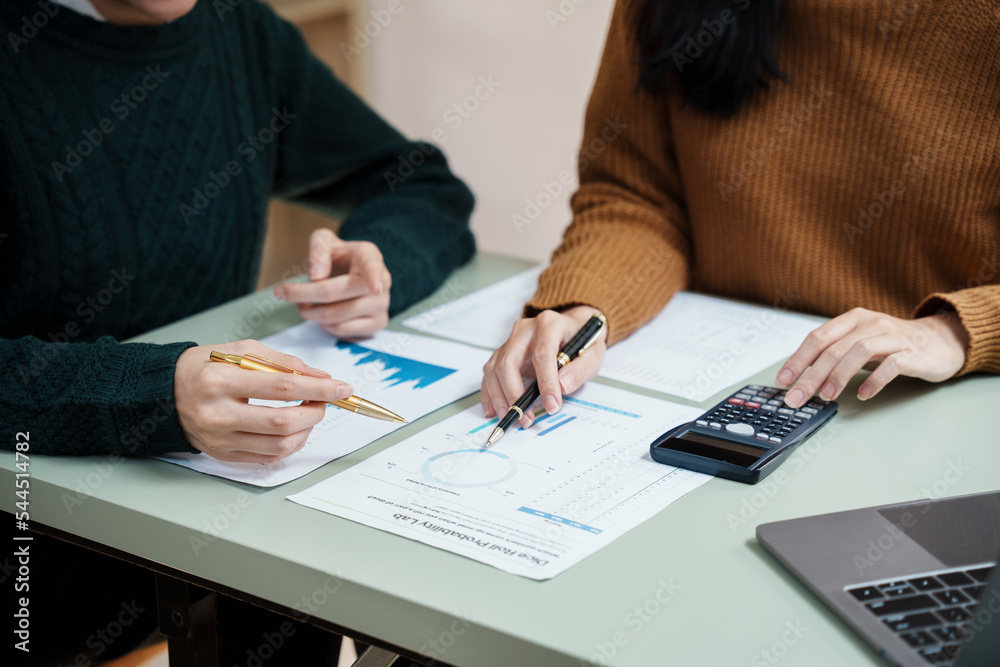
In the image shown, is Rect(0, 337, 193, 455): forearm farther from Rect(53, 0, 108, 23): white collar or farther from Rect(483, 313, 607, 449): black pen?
Rect(53, 0, 108, 23): white collar

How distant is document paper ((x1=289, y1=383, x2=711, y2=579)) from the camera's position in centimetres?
56

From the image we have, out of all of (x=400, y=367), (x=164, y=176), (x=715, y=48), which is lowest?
(x=400, y=367)

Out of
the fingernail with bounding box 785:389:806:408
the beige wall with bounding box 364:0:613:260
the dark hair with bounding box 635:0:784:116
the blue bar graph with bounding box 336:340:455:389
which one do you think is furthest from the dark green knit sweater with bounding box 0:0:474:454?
the beige wall with bounding box 364:0:613:260

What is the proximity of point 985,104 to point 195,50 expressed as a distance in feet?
3.21

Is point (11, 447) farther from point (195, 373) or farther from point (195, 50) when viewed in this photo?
point (195, 50)

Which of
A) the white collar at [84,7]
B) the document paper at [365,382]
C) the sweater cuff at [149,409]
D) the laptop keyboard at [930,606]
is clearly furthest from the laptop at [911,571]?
the white collar at [84,7]

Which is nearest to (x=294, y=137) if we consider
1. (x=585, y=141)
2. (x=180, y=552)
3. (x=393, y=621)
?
Answer: (x=585, y=141)

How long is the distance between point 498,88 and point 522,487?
2.11 m

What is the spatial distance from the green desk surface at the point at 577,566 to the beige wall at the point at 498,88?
186cm

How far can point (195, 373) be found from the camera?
2.14ft

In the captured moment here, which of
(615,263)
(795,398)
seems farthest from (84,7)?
(795,398)

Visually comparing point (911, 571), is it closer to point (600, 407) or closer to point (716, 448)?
point (716, 448)

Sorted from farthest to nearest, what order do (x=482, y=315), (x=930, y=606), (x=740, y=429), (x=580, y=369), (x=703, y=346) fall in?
(x=482, y=315) < (x=703, y=346) < (x=580, y=369) < (x=740, y=429) < (x=930, y=606)

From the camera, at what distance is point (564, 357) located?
2.56 ft
